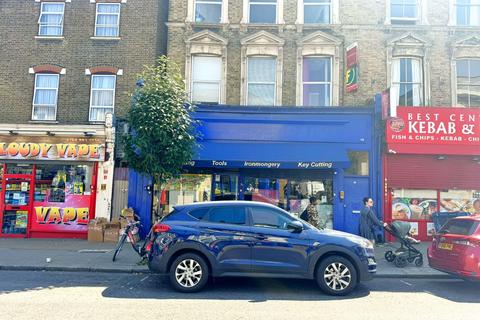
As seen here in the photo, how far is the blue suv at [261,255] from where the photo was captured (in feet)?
22.0

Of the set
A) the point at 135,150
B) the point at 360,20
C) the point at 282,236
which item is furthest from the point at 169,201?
the point at 360,20

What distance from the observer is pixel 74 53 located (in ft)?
46.0

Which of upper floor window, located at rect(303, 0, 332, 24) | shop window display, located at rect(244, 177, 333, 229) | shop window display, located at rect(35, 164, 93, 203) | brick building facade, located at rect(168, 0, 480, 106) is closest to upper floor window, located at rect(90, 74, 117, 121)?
shop window display, located at rect(35, 164, 93, 203)

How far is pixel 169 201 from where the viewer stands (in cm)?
1336

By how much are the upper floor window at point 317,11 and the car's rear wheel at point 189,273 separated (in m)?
10.8

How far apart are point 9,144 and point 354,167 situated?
42.4 feet

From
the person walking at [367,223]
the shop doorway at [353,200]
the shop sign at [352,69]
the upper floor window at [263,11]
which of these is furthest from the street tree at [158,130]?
the shop sign at [352,69]

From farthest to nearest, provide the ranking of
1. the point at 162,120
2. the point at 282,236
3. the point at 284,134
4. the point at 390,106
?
1. the point at 284,134
2. the point at 390,106
3. the point at 162,120
4. the point at 282,236

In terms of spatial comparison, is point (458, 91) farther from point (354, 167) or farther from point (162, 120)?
point (162, 120)

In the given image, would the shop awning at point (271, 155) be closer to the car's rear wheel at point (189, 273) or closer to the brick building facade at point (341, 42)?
the brick building facade at point (341, 42)

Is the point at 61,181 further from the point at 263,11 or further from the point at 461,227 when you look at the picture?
the point at 461,227

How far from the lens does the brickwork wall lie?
45.4ft

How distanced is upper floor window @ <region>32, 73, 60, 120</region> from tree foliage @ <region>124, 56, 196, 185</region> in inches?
243

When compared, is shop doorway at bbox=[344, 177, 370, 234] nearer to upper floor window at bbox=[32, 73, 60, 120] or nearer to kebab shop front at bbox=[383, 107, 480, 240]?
kebab shop front at bbox=[383, 107, 480, 240]
